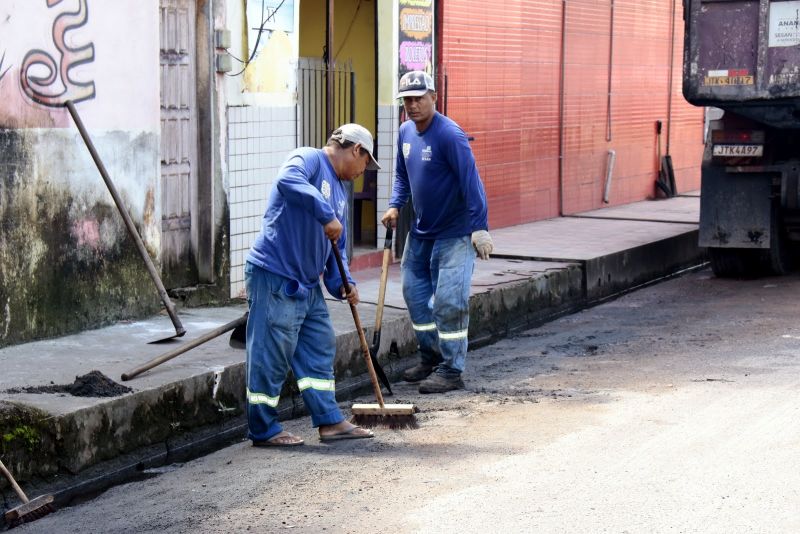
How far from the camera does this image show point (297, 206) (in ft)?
22.6

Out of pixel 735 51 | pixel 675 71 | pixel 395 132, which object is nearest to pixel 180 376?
pixel 395 132

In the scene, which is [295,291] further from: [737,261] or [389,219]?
[737,261]

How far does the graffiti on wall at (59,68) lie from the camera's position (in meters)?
8.43

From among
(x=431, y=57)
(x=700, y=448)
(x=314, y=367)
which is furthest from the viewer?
(x=431, y=57)

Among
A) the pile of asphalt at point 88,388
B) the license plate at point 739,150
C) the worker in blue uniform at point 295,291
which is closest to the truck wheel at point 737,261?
the license plate at point 739,150

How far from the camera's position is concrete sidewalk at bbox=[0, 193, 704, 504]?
21.7ft

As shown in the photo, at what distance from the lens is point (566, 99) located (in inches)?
675

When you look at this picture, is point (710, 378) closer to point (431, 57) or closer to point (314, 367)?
point (314, 367)

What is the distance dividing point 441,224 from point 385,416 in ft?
5.57

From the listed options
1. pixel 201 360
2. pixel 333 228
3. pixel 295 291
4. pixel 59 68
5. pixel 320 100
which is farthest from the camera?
pixel 320 100

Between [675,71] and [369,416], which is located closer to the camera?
[369,416]

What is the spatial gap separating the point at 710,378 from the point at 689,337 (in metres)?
1.77

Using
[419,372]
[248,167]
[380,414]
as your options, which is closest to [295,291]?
[380,414]

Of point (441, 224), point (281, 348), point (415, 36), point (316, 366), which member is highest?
point (415, 36)
